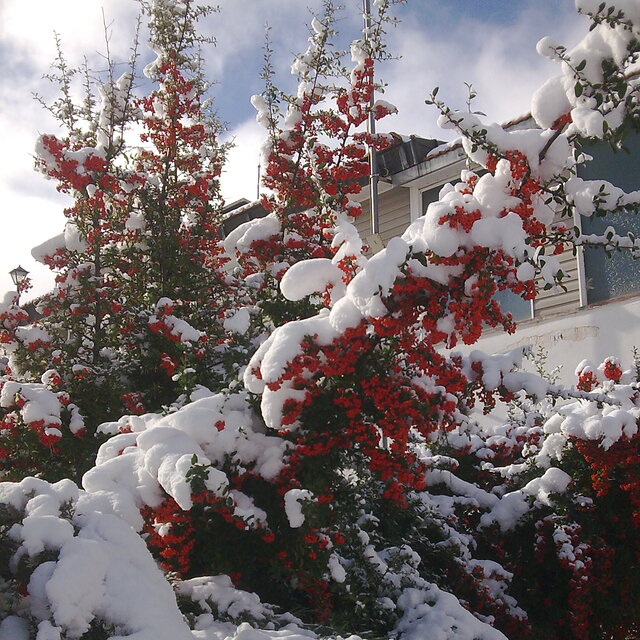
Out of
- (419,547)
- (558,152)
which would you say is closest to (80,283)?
(419,547)

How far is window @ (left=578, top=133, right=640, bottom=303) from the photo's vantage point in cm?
802

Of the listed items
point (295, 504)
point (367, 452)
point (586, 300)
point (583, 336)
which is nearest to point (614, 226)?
point (586, 300)

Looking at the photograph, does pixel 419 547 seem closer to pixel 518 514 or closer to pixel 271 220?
pixel 518 514

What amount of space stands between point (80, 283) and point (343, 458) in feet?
10.1

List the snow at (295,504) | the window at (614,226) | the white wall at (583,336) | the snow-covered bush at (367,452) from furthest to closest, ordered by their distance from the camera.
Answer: the window at (614,226)
the white wall at (583,336)
the snow at (295,504)
the snow-covered bush at (367,452)

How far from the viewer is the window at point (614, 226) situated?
8.02m

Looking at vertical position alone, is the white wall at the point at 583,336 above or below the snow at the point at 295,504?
above

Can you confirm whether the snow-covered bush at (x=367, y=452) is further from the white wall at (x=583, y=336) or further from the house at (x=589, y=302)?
the house at (x=589, y=302)

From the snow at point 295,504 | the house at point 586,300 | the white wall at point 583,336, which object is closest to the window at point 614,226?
the house at point 586,300

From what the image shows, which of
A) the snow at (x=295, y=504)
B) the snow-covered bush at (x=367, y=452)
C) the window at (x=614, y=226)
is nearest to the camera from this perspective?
the snow-covered bush at (x=367, y=452)

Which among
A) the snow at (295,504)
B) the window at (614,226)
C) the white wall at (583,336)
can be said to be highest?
the window at (614,226)

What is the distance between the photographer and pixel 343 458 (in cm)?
409

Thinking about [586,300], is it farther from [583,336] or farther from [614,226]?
[614,226]

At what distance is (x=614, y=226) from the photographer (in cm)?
805
